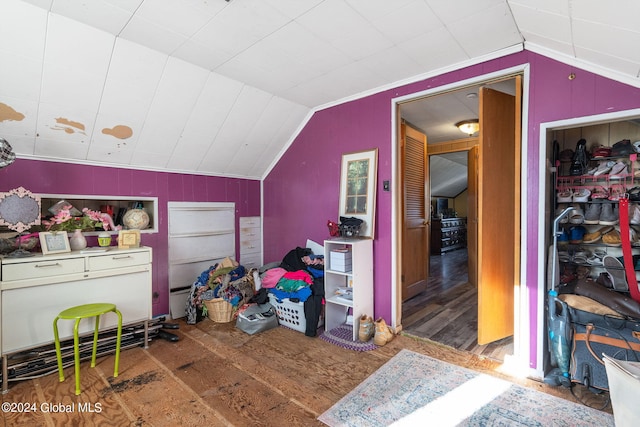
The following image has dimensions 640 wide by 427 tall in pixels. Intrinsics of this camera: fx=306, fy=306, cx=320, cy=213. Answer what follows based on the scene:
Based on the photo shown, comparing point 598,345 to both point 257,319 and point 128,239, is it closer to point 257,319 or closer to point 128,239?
point 257,319

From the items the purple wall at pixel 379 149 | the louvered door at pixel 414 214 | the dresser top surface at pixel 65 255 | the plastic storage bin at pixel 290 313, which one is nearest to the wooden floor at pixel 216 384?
the plastic storage bin at pixel 290 313

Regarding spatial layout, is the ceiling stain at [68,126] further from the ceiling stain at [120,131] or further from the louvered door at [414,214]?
the louvered door at [414,214]

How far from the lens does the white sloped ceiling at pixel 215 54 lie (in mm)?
1834

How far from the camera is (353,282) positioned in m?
2.85

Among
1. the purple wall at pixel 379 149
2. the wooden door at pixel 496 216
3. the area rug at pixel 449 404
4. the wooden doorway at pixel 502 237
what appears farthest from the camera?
the wooden door at pixel 496 216

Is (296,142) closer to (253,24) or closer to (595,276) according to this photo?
(253,24)

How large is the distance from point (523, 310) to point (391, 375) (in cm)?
112

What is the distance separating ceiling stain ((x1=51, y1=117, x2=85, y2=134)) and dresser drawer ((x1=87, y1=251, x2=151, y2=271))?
1.11 m

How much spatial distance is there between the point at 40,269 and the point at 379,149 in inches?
118

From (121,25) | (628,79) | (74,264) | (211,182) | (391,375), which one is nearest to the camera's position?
(628,79)

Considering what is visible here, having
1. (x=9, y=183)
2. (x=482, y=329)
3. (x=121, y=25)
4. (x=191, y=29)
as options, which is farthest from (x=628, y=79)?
(x=9, y=183)

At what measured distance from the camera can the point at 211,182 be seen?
12.6 feet

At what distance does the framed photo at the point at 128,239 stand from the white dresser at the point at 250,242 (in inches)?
56.6

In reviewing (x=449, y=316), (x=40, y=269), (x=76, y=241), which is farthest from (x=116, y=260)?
(x=449, y=316)
